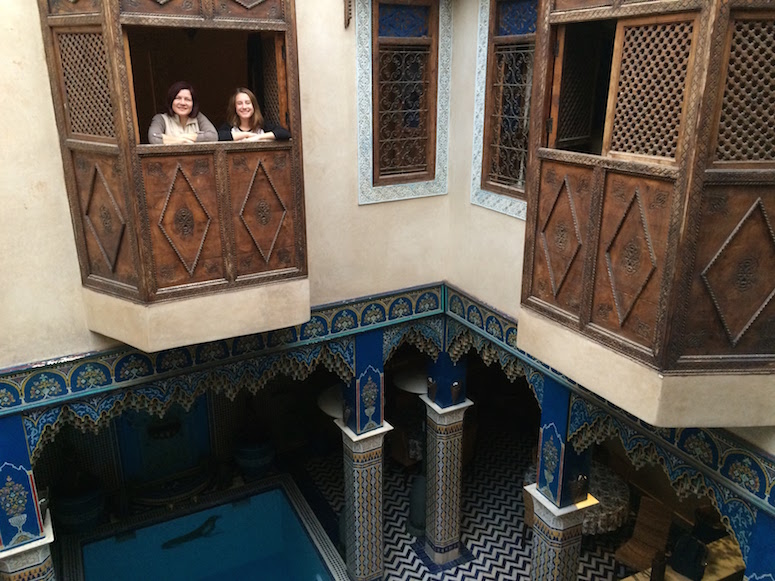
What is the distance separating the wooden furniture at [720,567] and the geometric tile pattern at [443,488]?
1488mm

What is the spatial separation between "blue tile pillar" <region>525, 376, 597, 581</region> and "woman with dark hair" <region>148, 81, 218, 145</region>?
2422 mm

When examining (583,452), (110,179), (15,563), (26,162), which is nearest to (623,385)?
(583,452)

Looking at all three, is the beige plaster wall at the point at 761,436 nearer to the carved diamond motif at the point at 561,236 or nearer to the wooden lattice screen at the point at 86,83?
the carved diamond motif at the point at 561,236

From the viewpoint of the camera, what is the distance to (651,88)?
7.89ft

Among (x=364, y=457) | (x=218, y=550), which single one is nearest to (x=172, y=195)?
(x=364, y=457)

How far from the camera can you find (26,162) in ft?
10.6

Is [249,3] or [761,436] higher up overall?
[249,3]

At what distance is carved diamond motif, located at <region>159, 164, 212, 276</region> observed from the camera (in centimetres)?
316

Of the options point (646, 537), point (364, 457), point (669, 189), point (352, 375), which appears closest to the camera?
point (669, 189)

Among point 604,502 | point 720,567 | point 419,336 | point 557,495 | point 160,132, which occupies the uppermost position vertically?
point 160,132

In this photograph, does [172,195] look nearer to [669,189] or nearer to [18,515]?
[18,515]

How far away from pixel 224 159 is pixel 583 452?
2.74 meters

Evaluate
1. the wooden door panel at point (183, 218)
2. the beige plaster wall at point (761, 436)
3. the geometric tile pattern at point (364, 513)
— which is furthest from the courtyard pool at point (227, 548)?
the beige plaster wall at point (761, 436)

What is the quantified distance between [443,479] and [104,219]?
11.2ft
